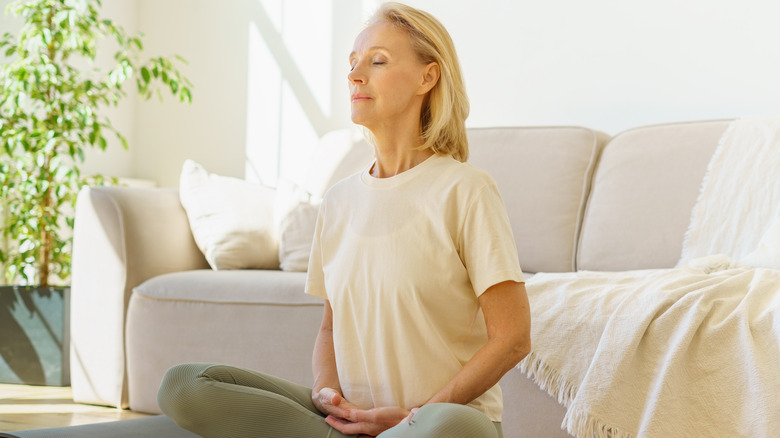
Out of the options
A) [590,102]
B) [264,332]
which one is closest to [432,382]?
[264,332]

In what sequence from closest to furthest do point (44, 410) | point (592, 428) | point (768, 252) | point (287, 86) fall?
point (592, 428) → point (768, 252) → point (44, 410) → point (287, 86)

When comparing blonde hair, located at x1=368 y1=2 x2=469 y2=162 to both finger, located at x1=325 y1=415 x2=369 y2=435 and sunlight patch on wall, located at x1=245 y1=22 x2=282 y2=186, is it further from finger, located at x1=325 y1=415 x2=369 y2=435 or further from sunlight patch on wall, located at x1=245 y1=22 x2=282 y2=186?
sunlight patch on wall, located at x1=245 y1=22 x2=282 y2=186

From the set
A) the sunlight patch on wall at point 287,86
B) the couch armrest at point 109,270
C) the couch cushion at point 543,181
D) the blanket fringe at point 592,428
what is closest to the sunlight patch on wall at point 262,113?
the sunlight patch on wall at point 287,86

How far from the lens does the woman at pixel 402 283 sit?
112 cm

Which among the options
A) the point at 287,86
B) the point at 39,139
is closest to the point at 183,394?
the point at 39,139

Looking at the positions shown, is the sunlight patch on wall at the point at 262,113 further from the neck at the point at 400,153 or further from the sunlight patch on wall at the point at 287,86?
the neck at the point at 400,153

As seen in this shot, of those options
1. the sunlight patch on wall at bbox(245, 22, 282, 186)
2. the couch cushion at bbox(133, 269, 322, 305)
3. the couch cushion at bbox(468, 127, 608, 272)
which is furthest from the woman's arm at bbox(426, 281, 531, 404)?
the sunlight patch on wall at bbox(245, 22, 282, 186)

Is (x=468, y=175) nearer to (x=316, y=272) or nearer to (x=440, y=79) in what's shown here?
(x=440, y=79)

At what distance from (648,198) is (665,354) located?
0.93 metres

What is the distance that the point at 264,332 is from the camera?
92.3 inches

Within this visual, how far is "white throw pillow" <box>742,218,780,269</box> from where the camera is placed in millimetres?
1960

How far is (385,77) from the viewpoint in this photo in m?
1.25

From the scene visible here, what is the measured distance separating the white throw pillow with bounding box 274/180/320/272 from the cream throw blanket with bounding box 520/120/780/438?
1036 millimetres

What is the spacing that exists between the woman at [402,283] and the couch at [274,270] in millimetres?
1052
